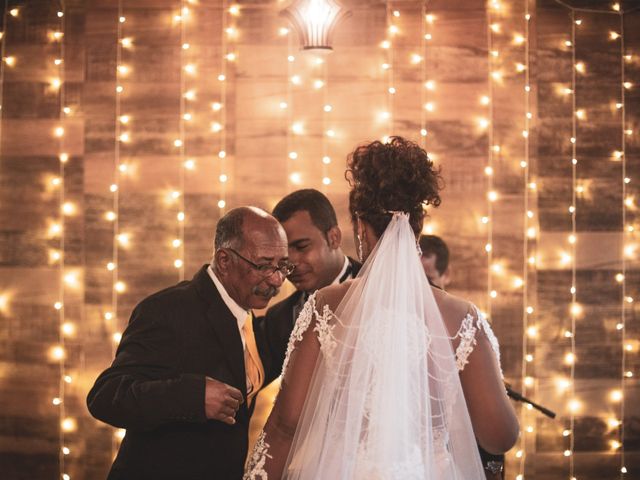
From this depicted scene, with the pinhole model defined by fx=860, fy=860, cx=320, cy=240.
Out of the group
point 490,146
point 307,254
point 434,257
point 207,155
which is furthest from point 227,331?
point 490,146

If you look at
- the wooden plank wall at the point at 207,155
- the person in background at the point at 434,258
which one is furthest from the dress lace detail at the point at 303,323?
the wooden plank wall at the point at 207,155

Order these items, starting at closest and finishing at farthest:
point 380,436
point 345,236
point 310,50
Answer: point 380,436
point 310,50
point 345,236

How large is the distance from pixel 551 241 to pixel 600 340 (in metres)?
0.72

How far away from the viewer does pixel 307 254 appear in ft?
13.4

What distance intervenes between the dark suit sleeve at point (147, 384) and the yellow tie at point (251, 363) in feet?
1.00

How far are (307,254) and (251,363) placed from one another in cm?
89

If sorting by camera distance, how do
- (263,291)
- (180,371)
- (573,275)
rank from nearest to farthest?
(180,371) → (263,291) → (573,275)

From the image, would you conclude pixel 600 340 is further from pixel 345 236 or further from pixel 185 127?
pixel 185 127

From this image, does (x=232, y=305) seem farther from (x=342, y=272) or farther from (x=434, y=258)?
(x=434, y=258)

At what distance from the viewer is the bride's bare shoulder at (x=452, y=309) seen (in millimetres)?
2783

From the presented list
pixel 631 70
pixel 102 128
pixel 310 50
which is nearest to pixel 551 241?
pixel 631 70

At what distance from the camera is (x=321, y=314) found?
2816 millimetres

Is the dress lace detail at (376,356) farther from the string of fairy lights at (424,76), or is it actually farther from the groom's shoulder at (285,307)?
the string of fairy lights at (424,76)

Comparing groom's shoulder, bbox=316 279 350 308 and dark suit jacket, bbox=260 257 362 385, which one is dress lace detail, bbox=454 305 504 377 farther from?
dark suit jacket, bbox=260 257 362 385
